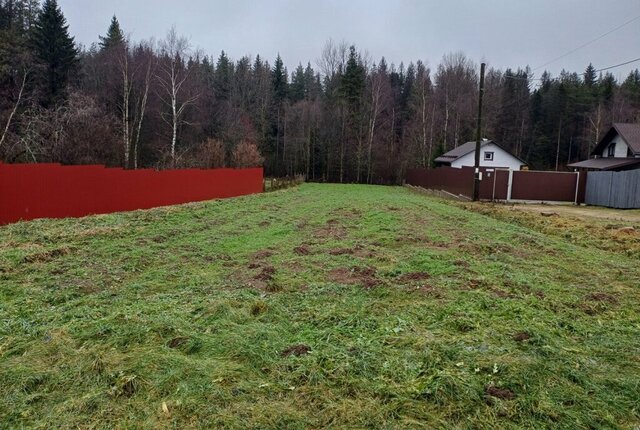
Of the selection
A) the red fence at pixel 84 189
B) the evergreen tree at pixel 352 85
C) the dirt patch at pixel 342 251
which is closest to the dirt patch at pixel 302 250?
the dirt patch at pixel 342 251

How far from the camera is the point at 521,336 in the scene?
3643mm

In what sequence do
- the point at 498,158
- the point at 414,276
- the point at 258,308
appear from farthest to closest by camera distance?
the point at 498,158, the point at 414,276, the point at 258,308

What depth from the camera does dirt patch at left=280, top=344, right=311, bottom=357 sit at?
10.9 feet

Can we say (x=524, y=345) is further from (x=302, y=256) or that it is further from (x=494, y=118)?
(x=494, y=118)

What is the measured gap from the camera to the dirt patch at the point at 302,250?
24.3 feet

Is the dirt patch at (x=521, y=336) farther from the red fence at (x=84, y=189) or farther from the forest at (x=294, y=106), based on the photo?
the forest at (x=294, y=106)

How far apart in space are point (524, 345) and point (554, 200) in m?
21.4

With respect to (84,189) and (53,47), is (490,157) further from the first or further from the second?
(53,47)

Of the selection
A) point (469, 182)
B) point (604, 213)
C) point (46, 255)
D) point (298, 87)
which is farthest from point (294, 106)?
point (46, 255)

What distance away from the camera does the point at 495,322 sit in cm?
400

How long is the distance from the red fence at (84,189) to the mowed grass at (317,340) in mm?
4087

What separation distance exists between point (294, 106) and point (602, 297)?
5174 cm

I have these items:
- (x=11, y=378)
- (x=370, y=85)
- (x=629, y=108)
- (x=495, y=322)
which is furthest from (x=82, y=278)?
(x=629, y=108)

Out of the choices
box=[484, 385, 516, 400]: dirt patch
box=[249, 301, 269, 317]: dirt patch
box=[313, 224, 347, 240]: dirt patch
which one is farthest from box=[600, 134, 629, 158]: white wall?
box=[484, 385, 516, 400]: dirt patch
